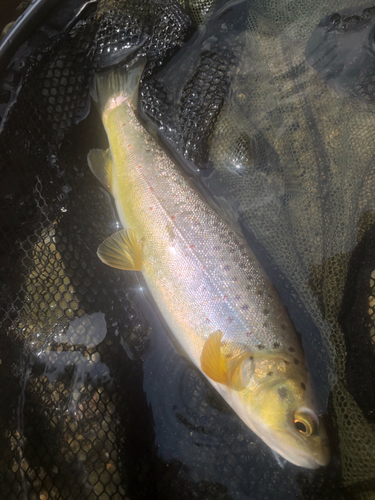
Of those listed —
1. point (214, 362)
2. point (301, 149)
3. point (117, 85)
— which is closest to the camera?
point (214, 362)

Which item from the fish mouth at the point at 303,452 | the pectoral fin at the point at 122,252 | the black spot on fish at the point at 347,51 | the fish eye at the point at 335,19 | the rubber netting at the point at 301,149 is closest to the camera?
the fish mouth at the point at 303,452

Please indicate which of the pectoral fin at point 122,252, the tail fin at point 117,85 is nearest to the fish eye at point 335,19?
the tail fin at point 117,85

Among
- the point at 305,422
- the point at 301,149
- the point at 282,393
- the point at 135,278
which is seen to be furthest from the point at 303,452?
the point at 301,149

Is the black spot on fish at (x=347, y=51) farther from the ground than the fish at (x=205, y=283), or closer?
farther from the ground

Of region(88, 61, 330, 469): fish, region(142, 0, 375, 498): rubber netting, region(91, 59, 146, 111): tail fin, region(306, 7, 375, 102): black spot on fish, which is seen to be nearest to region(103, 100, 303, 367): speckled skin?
region(88, 61, 330, 469): fish

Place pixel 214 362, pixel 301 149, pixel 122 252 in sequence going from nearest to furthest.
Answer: pixel 214 362
pixel 122 252
pixel 301 149

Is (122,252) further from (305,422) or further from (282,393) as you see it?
(305,422)

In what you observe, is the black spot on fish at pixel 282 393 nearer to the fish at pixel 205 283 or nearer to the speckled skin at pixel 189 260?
the fish at pixel 205 283
